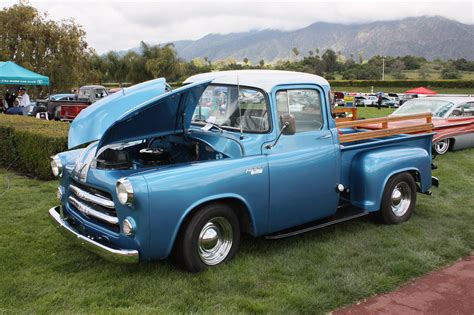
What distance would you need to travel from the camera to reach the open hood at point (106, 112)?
457cm

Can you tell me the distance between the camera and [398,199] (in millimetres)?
6000

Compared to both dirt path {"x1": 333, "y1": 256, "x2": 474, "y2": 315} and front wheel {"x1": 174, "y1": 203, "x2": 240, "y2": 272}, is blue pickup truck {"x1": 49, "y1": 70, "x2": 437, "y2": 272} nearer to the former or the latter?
front wheel {"x1": 174, "y1": 203, "x2": 240, "y2": 272}

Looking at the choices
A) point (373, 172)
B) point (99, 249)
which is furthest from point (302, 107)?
point (99, 249)

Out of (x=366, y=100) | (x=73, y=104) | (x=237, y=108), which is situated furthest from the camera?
(x=366, y=100)

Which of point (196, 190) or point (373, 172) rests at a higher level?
point (196, 190)

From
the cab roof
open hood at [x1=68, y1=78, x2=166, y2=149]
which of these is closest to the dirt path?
the cab roof

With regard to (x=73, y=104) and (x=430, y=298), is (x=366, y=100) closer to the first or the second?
(x=73, y=104)

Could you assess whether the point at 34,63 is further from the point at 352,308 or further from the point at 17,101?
the point at 352,308

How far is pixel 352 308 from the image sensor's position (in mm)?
3889

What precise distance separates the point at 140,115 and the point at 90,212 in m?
1.11

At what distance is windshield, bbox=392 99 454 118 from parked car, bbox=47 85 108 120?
11.1 m

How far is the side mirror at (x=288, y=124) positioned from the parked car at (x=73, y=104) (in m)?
13.6

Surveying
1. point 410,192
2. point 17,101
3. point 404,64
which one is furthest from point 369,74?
point 410,192

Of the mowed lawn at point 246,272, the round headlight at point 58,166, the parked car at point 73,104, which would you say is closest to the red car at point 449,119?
the mowed lawn at point 246,272
